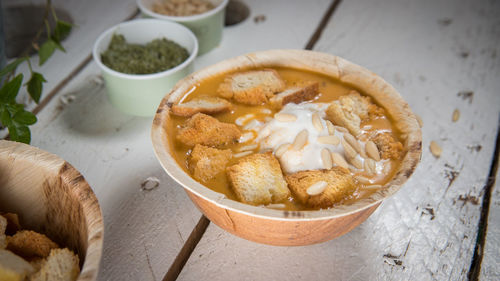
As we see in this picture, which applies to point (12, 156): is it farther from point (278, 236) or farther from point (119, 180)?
point (278, 236)

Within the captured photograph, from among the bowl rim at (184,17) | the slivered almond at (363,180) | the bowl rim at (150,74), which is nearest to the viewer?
the slivered almond at (363,180)

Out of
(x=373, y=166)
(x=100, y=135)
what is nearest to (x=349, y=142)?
(x=373, y=166)

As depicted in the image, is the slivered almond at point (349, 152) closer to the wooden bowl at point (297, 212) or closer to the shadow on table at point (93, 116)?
the wooden bowl at point (297, 212)

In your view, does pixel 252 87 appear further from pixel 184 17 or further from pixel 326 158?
pixel 184 17

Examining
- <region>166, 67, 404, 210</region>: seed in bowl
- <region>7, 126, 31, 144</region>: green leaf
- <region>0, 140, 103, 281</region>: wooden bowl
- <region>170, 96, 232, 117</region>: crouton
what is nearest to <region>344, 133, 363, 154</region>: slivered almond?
<region>166, 67, 404, 210</region>: seed in bowl

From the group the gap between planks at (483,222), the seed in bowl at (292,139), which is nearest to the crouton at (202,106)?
the seed in bowl at (292,139)

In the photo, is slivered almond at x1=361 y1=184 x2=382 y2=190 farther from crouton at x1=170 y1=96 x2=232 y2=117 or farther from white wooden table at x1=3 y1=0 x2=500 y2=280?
crouton at x1=170 y1=96 x2=232 y2=117
